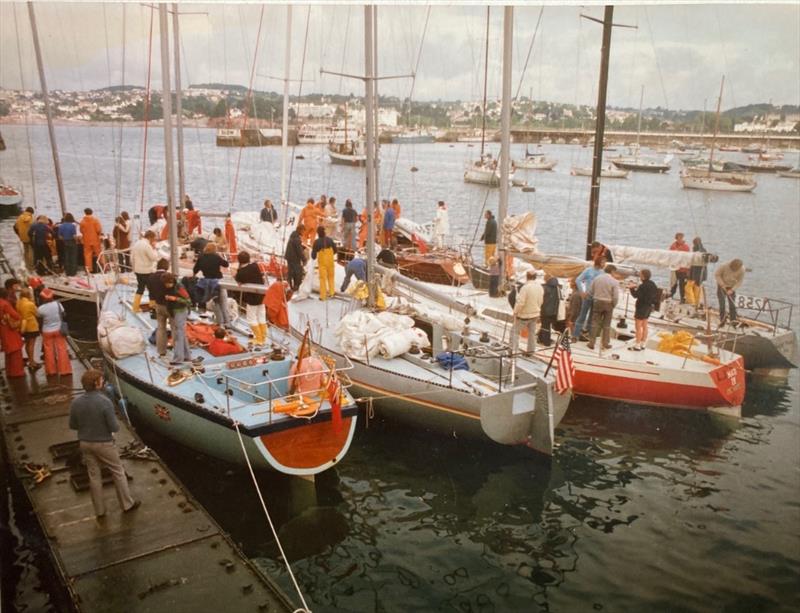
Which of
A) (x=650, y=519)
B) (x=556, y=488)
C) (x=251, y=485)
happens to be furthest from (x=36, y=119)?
(x=650, y=519)

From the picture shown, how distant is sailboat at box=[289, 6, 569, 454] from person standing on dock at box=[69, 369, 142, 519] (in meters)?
5.38

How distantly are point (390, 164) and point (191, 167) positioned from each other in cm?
3160

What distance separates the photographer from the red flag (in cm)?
1006

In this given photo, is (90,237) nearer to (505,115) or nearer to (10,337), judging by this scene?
(10,337)

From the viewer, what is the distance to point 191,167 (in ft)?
331

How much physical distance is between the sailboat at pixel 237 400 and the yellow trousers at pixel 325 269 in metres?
3.00

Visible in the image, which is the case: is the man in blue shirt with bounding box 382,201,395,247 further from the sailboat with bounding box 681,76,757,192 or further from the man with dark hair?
the sailboat with bounding box 681,76,757,192

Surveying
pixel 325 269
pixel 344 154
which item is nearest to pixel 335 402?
pixel 325 269

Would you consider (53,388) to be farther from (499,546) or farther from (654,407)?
(654,407)

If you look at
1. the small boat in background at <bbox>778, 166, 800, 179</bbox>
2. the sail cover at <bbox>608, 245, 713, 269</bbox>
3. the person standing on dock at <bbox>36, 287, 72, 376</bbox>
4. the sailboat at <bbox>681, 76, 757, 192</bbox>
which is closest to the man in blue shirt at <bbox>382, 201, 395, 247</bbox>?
the sail cover at <bbox>608, 245, 713, 269</bbox>

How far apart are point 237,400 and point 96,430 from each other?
3244 mm

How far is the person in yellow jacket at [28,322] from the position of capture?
11984 millimetres

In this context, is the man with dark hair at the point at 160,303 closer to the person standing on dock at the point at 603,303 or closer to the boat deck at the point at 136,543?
the boat deck at the point at 136,543

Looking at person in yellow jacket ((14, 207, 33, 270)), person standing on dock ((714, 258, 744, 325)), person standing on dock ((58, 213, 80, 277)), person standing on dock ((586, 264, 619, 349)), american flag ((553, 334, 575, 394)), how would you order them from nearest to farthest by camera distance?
american flag ((553, 334, 575, 394)) → person standing on dock ((586, 264, 619, 349)) → person standing on dock ((714, 258, 744, 325)) → person standing on dock ((58, 213, 80, 277)) → person in yellow jacket ((14, 207, 33, 270))
